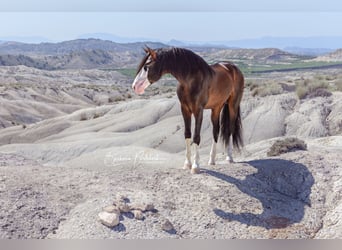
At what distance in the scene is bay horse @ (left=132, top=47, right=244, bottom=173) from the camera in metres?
5.72

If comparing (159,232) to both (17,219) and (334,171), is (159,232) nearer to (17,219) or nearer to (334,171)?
(17,219)

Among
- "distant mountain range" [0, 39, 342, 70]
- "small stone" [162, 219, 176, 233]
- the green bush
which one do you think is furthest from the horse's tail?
the green bush

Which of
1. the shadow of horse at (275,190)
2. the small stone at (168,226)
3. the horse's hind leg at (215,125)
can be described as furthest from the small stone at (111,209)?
the horse's hind leg at (215,125)

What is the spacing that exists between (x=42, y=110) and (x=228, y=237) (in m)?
24.5

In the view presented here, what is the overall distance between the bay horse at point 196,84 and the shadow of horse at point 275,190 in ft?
2.10

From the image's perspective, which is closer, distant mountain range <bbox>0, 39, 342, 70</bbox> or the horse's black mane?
the horse's black mane

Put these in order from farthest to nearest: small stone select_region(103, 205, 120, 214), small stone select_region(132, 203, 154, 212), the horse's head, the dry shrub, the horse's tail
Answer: the dry shrub, the horse's tail, the horse's head, small stone select_region(132, 203, 154, 212), small stone select_region(103, 205, 120, 214)

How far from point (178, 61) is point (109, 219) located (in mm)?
2031

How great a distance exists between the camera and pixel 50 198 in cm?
A: 552

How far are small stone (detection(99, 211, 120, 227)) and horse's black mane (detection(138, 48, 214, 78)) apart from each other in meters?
1.76

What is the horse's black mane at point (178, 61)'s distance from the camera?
18.9 feet

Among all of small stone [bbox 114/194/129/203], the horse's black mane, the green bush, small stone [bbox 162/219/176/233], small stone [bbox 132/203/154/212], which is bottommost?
the green bush

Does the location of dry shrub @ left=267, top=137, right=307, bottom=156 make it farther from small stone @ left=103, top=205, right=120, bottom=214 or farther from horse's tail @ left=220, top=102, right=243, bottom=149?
small stone @ left=103, top=205, right=120, bottom=214

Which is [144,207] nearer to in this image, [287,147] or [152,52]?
[152,52]
